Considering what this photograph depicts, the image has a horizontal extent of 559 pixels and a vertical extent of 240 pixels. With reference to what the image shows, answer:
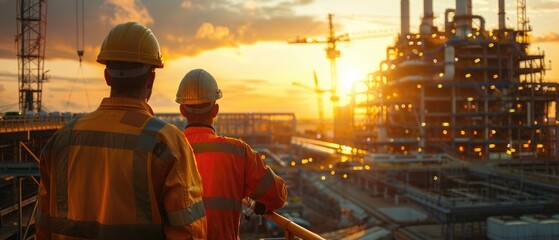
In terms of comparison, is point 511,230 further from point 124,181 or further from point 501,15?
point 501,15

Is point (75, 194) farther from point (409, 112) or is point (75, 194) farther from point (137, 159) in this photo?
point (409, 112)

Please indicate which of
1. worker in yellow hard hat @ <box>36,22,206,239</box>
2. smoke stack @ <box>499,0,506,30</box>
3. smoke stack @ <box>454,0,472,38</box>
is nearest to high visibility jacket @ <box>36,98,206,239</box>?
worker in yellow hard hat @ <box>36,22,206,239</box>

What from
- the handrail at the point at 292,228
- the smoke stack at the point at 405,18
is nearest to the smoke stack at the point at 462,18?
the smoke stack at the point at 405,18

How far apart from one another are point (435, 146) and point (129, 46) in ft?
228

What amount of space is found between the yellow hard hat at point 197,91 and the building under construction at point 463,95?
65827 millimetres

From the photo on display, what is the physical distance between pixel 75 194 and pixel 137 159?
1.54 feet

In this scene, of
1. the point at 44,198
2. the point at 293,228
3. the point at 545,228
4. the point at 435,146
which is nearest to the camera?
the point at 44,198

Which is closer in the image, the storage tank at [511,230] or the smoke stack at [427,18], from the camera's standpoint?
the storage tank at [511,230]

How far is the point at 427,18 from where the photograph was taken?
75.1 meters

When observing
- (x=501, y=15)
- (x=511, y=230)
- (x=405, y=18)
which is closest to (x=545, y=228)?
(x=511, y=230)

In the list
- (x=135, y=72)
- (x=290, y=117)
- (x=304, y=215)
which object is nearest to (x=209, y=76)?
(x=135, y=72)

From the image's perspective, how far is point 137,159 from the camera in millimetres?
2664

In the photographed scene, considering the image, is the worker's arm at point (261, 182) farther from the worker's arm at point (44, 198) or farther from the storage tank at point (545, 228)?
the storage tank at point (545, 228)

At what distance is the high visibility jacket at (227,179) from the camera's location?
13.9 feet
